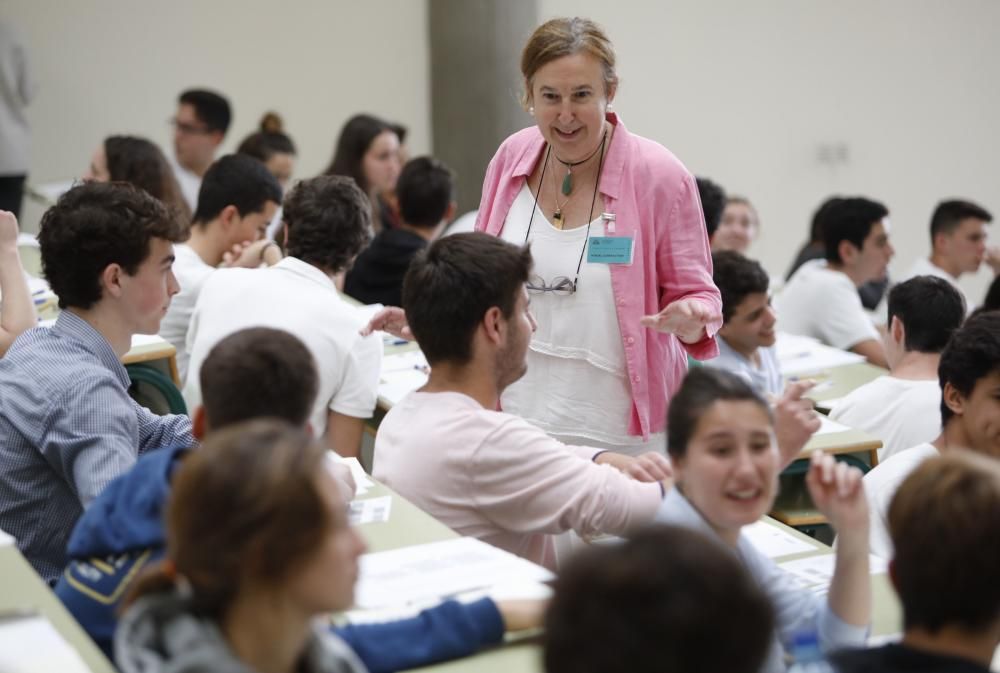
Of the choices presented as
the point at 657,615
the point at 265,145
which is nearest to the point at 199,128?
the point at 265,145

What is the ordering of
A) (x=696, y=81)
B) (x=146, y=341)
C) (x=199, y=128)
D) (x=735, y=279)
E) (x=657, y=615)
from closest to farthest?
(x=657, y=615)
(x=146, y=341)
(x=735, y=279)
(x=199, y=128)
(x=696, y=81)

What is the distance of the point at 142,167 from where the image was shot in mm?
5539

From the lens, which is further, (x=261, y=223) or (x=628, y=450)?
(x=261, y=223)

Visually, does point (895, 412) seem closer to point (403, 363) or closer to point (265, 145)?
point (403, 363)

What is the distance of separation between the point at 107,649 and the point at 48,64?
6.88 meters

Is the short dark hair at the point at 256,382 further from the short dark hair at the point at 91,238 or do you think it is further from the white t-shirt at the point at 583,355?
the white t-shirt at the point at 583,355

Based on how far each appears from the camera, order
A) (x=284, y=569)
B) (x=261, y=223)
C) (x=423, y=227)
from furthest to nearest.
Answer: (x=423, y=227), (x=261, y=223), (x=284, y=569)

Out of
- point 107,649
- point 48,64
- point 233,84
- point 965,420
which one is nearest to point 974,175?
point 233,84

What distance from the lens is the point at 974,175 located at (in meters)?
9.27

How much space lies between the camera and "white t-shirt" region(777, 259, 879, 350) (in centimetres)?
562

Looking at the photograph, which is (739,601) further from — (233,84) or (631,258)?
(233,84)

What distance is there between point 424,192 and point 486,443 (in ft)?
10.9

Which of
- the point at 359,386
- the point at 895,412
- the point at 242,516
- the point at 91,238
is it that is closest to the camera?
the point at 242,516

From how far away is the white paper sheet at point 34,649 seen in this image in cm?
175
